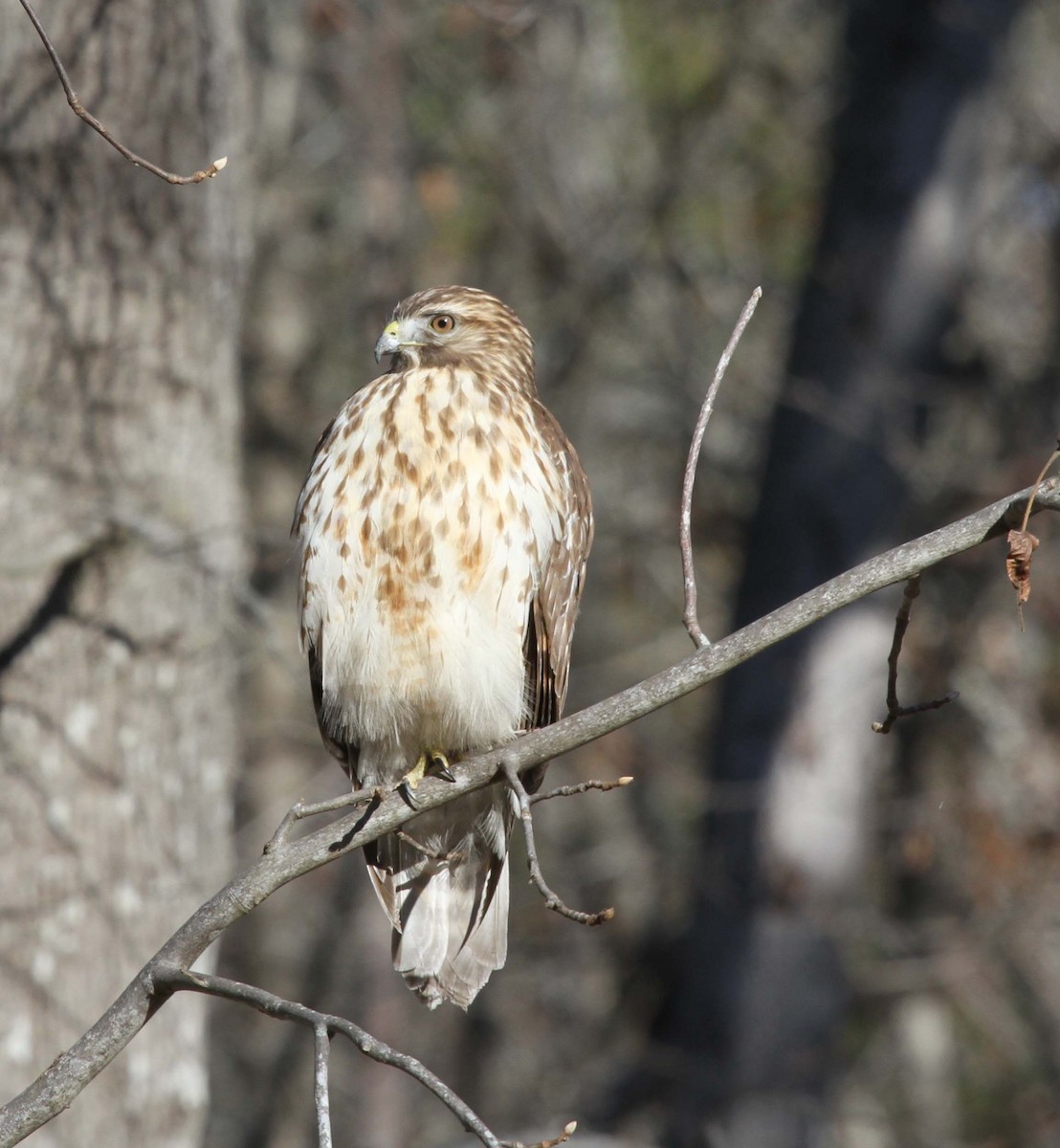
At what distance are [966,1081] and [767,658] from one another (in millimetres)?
7573

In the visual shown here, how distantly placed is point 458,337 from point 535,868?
81.6 inches

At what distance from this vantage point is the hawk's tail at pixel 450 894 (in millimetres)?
3729

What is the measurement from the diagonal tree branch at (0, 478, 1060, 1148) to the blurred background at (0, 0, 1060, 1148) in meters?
1.55

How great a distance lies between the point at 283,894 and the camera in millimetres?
11203

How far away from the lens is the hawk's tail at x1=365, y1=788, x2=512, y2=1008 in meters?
3.73

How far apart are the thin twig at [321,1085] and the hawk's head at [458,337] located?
2001 mm

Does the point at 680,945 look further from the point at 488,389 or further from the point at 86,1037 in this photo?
the point at 86,1037

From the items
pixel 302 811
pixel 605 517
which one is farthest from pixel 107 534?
pixel 605 517

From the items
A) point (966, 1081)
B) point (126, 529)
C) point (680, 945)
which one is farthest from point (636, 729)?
point (126, 529)

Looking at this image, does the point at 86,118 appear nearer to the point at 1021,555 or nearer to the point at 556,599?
the point at 1021,555

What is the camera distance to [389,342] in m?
3.98

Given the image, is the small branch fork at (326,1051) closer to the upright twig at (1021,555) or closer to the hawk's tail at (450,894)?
the upright twig at (1021,555)

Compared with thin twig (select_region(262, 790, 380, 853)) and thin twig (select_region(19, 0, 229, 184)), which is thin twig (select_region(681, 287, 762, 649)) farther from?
thin twig (select_region(19, 0, 229, 184))

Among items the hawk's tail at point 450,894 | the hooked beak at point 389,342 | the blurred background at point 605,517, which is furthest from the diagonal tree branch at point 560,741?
the hooked beak at point 389,342
